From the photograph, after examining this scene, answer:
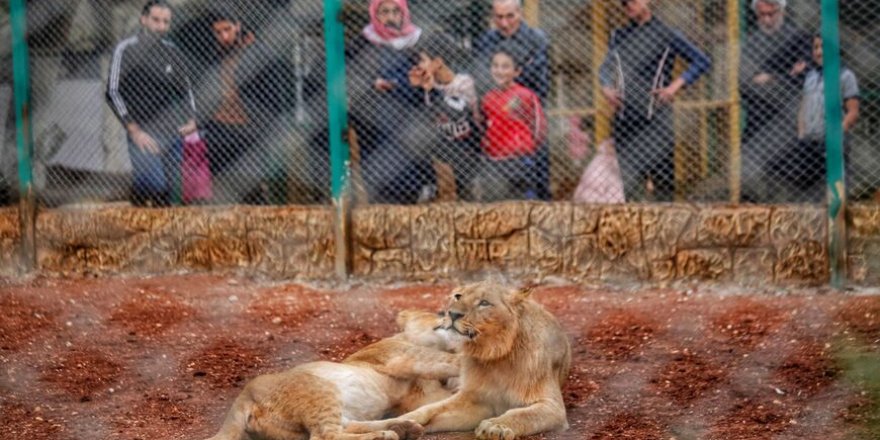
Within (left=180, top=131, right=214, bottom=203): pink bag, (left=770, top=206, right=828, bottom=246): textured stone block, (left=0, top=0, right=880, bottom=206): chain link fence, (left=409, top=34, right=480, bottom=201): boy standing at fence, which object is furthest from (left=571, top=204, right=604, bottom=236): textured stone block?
(left=180, top=131, right=214, bottom=203): pink bag

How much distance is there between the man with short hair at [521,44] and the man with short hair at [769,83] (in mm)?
846

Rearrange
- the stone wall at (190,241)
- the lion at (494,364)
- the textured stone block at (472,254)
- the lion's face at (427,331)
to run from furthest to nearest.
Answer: the stone wall at (190,241) → the textured stone block at (472,254) → the lion's face at (427,331) → the lion at (494,364)

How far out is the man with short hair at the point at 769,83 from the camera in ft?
18.2

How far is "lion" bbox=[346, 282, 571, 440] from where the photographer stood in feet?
11.9

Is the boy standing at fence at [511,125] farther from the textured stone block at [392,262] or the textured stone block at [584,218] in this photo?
the textured stone block at [392,262]

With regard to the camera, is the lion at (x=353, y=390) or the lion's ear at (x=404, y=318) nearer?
the lion at (x=353, y=390)

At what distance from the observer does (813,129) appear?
5.57m

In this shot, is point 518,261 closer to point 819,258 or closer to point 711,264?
point 711,264

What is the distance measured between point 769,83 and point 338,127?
1933mm

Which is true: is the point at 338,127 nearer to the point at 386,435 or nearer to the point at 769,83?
the point at 769,83

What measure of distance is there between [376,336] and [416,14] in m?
1.77

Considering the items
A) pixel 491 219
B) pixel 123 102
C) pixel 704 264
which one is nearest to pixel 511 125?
pixel 491 219

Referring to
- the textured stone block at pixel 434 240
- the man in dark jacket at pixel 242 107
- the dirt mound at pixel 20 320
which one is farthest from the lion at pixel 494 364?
the man in dark jacket at pixel 242 107

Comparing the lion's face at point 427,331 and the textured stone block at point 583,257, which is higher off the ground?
the lion's face at point 427,331
